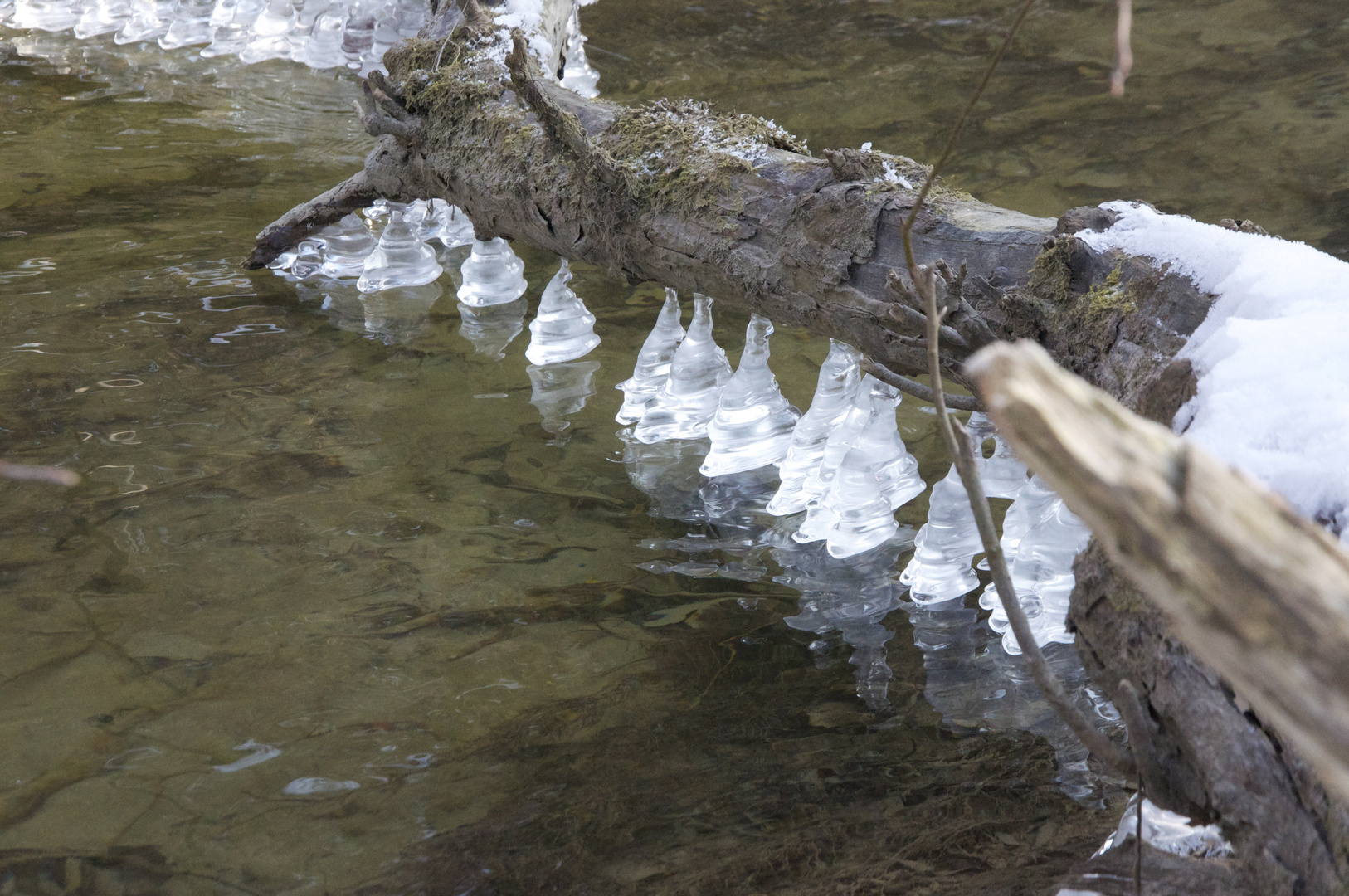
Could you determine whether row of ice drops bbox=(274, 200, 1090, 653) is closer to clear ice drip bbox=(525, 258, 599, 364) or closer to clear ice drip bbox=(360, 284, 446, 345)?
clear ice drip bbox=(525, 258, 599, 364)

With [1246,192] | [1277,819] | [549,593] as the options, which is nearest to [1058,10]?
[1246,192]

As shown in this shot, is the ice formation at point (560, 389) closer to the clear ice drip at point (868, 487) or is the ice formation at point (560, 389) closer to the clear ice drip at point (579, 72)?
the clear ice drip at point (868, 487)

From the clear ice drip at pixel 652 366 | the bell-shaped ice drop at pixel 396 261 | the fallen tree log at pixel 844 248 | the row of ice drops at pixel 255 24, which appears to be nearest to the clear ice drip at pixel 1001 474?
the fallen tree log at pixel 844 248

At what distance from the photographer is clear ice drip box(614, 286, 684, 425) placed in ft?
10.1

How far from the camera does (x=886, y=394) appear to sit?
2555 millimetres

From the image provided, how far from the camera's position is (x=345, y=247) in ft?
13.3

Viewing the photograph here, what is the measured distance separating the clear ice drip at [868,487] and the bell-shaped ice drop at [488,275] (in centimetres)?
167

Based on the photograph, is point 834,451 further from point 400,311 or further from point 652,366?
point 400,311

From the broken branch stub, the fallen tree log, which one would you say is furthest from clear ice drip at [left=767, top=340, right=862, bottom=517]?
the broken branch stub

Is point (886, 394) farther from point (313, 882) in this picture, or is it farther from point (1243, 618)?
point (1243, 618)

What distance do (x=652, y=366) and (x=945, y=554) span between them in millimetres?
1091

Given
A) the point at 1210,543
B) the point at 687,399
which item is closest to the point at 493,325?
the point at 687,399

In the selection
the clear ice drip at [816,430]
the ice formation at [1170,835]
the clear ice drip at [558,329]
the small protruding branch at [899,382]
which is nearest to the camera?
the ice formation at [1170,835]

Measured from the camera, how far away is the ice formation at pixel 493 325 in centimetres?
356
